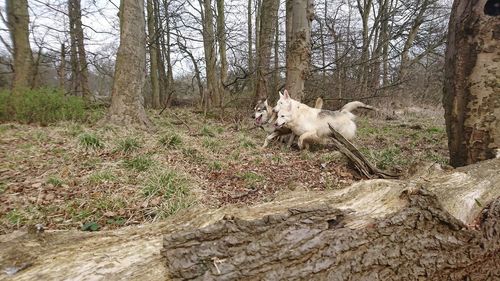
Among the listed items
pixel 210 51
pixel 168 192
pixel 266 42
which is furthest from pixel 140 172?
pixel 210 51

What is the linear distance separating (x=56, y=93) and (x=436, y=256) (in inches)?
300

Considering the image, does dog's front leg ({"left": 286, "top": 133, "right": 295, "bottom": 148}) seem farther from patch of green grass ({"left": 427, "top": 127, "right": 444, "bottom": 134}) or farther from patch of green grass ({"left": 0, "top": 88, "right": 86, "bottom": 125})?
patch of green grass ({"left": 0, "top": 88, "right": 86, "bottom": 125})

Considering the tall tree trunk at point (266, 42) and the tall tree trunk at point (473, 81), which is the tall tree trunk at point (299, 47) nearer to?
the tall tree trunk at point (266, 42)

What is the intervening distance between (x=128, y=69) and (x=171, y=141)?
2.09m

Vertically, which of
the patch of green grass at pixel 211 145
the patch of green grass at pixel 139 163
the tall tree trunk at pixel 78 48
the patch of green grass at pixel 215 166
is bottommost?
the patch of green grass at pixel 215 166

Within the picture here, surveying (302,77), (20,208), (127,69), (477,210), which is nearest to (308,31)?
(302,77)

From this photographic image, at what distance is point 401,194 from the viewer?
175 cm

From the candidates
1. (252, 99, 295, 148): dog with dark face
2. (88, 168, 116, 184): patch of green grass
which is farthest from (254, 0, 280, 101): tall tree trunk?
(88, 168, 116, 184): patch of green grass

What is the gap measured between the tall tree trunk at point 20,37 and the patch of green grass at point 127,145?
213 inches

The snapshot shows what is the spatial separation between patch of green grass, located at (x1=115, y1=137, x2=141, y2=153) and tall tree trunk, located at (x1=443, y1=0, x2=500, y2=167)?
405cm

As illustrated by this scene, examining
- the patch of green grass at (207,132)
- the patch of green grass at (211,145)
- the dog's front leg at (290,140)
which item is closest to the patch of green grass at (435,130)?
the dog's front leg at (290,140)

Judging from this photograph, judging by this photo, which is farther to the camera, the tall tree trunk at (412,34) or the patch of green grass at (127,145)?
the tall tree trunk at (412,34)

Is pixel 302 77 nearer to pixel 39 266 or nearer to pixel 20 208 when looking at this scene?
pixel 20 208

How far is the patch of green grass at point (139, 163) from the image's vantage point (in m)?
3.87
